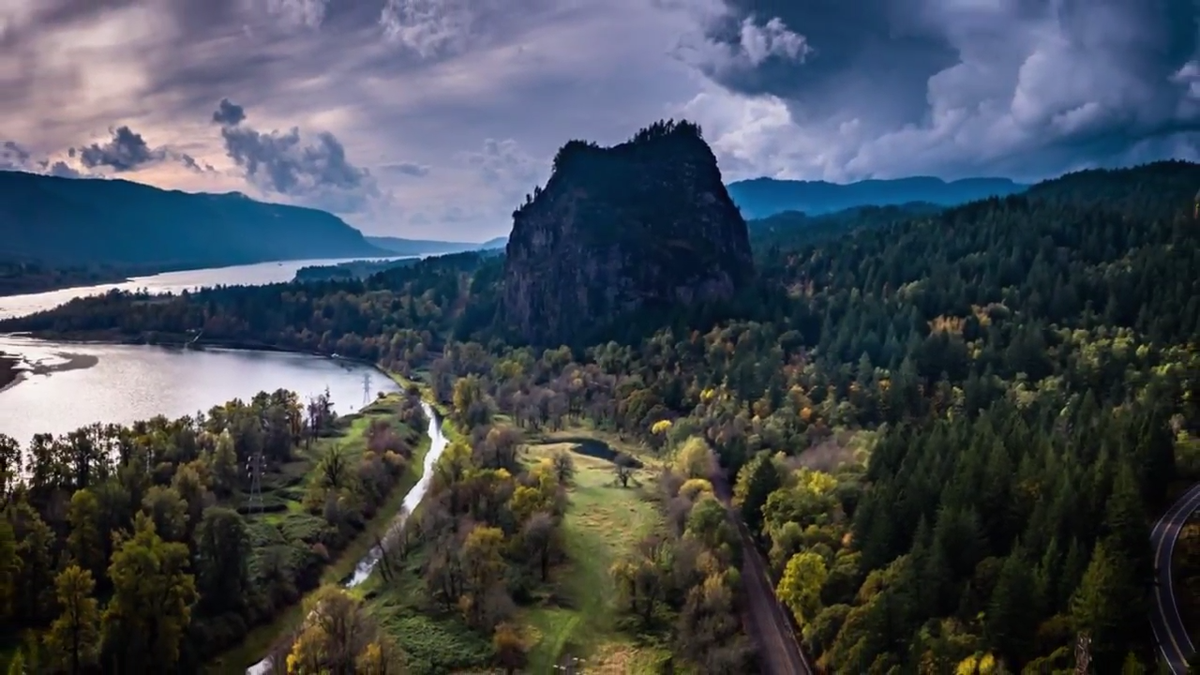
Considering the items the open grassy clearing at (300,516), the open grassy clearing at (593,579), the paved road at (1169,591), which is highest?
the paved road at (1169,591)

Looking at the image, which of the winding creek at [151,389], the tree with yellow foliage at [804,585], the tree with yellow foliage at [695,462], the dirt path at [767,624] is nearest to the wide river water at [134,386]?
the winding creek at [151,389]

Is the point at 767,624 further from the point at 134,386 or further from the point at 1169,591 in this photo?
the point at 134,386

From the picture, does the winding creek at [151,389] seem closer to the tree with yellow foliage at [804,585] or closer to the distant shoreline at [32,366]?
the distant shoreline at [32,366]

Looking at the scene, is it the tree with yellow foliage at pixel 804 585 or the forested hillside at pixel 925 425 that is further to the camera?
the tree with yellow foliage at pixel 804 585

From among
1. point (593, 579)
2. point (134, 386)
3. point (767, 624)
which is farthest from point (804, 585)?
point (134, 386)

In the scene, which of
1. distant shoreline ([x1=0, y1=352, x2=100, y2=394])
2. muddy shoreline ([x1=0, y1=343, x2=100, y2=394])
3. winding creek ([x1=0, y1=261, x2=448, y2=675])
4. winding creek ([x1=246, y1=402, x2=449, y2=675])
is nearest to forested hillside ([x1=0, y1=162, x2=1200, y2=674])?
winding creek ([x1=246, y1=402, x2=449, y2=675])

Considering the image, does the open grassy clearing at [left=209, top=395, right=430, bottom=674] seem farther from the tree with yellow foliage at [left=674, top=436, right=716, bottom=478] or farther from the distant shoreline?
the distant shoreline
